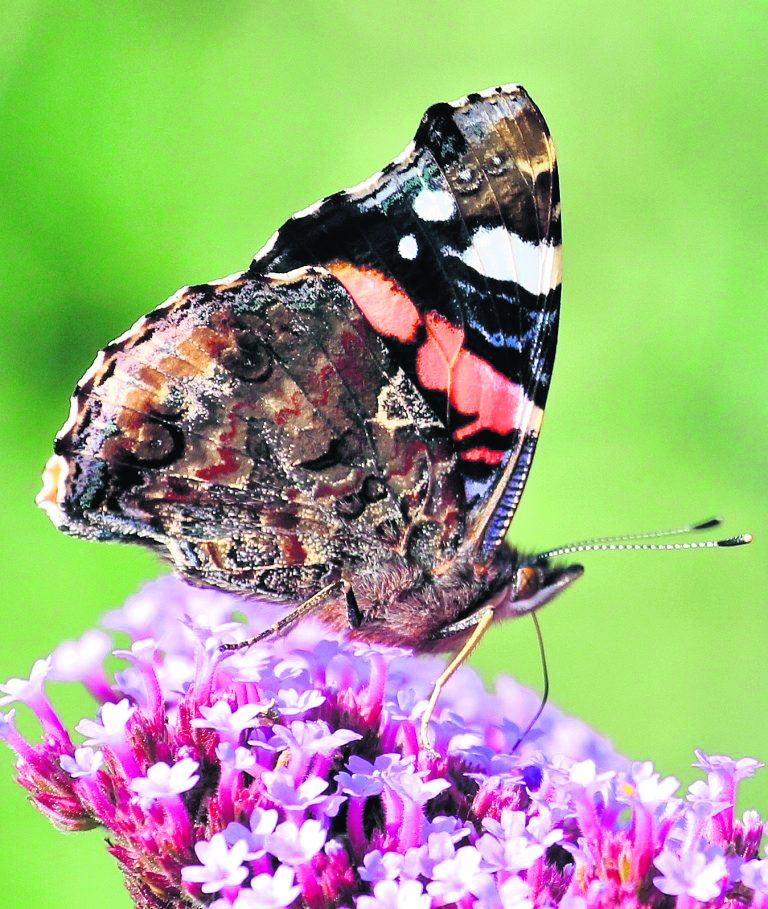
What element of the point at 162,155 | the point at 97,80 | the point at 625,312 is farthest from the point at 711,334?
the point at 97,80

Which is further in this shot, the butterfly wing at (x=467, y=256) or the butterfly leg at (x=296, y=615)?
the butterfly wing at (x=467, y=256)

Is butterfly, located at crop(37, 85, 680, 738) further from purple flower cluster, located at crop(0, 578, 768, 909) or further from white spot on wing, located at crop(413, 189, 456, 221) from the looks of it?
purple flower cluster, located at crop(0, 578, 768, 909)

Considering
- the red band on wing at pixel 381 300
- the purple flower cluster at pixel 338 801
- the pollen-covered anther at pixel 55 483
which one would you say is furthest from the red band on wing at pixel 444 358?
the pollen-covered anther at pixel 55 483

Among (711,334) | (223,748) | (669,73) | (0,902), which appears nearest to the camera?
(223,748)

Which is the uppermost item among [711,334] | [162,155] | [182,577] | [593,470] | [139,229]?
[162,155]

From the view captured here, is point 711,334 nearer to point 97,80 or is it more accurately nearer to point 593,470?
point 593,470

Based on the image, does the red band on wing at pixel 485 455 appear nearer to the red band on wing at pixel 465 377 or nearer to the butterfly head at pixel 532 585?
the red band on wing at pixel 465 377

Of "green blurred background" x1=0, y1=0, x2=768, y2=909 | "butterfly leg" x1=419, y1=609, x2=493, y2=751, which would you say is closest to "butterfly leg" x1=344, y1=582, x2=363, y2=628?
"butterfly leg" x1=419, y1=609, x2=493, y2=751
